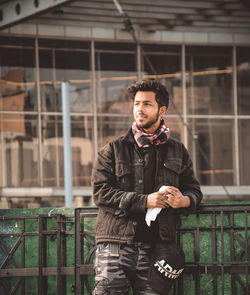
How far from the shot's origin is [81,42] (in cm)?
1405

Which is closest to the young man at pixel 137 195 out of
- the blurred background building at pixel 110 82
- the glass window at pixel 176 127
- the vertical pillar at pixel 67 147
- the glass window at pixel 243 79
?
the vertical pillar at pixel 67 147

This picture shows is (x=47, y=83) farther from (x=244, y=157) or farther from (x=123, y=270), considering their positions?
(x=123, y=270)

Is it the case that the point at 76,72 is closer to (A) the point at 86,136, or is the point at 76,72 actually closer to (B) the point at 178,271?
(A) the point at 86,136

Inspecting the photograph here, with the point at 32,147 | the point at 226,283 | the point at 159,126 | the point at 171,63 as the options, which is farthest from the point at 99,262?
the point at 171,63

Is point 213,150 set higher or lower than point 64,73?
lower

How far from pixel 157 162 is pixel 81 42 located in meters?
10.1

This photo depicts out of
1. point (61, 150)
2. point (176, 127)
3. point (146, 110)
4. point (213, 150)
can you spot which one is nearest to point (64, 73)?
point (61, 150)

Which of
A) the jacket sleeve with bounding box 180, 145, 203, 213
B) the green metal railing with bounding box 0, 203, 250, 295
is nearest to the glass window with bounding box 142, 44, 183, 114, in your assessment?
the green metal railing with bounding box 0, 203, 250, 295

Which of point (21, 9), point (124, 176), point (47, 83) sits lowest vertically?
point (124, 176)

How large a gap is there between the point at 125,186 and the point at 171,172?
348mm

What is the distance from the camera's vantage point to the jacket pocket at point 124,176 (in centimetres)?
428

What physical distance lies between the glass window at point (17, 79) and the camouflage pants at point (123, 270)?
981cm

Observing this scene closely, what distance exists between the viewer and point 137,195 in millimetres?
4191

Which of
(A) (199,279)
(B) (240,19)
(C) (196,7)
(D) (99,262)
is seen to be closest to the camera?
(D) (99,262)
